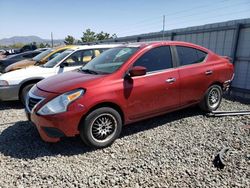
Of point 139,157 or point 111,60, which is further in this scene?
point 111,60

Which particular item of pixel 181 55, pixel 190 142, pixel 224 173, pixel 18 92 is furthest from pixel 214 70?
pixel 18 92

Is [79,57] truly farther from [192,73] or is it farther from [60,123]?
[60,123]

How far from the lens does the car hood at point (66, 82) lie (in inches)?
136

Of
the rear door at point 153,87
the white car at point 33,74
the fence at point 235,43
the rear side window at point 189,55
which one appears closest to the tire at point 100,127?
the rear door at point 153,87

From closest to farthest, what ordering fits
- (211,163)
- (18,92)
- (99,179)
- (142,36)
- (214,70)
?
(99,179)
(211,163)
(214,70)
(18,92)
(142,36)

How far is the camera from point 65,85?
3551 millimetres

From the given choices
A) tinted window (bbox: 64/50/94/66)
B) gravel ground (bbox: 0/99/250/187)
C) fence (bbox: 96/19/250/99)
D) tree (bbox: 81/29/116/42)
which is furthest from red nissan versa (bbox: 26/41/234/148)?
tree (bbox: 81/29/116/42)

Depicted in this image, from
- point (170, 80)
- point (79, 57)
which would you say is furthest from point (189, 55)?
point (79, 57)

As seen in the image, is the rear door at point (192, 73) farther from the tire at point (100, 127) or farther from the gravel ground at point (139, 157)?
the tire at point (100, 127)

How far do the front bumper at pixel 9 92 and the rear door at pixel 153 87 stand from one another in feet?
11.5

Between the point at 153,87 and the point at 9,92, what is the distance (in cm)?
390

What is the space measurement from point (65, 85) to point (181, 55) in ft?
7.97

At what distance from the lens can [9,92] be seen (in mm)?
5672

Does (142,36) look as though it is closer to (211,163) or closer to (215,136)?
(215,136)
